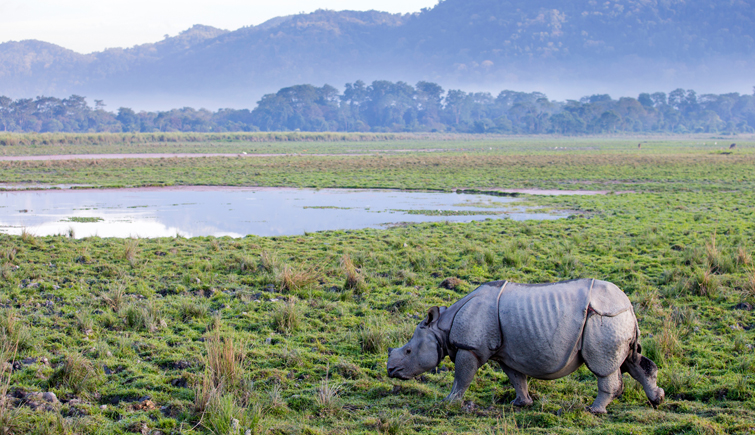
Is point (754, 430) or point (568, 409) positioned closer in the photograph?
point (754, 430)

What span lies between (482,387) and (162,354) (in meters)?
3.65

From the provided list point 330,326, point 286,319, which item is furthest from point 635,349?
point 286,319

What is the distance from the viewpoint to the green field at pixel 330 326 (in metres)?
5.38

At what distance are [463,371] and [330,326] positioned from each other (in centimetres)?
290

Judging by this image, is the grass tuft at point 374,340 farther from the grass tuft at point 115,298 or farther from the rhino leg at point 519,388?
the grass tuft at point 115,298

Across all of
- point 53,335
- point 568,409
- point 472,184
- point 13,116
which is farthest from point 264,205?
point 13,116

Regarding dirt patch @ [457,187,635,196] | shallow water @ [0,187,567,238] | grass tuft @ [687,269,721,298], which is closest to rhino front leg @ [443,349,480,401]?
grass tuft @ [687,269,721,298]

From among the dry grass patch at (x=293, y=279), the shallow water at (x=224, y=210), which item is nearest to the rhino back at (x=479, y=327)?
the dry grass patch at (x=293, y=279)

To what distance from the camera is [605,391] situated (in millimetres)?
5418

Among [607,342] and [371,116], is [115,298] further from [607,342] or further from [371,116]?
[371,116]

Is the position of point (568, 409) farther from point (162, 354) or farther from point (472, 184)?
point (472, 184)

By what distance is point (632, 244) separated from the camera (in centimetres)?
1346

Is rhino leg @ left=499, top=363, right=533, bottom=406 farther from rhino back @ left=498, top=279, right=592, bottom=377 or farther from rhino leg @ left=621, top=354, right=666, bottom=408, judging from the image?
rhino leg @ left=621, top=354, right=666, bottom=408

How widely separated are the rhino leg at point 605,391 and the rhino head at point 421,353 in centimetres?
145
